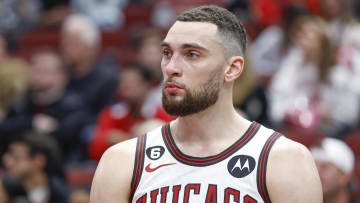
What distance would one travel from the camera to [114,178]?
109 inches

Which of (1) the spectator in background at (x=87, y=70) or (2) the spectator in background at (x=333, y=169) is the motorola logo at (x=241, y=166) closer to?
(2) the spectator in background at (x=333, y=169)

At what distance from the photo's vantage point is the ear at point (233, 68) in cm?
281

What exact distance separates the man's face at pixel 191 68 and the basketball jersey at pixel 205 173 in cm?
20

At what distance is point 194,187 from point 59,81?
14.5 ft

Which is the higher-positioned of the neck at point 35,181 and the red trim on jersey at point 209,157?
the neck at point 35,181

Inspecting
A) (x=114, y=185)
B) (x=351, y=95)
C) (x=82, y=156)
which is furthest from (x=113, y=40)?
(x=114, y=185)

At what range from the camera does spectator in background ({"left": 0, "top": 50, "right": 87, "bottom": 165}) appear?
6293mm

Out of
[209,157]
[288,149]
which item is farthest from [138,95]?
[288,149]

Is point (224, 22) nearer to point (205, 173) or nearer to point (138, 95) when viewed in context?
point (205, 173)

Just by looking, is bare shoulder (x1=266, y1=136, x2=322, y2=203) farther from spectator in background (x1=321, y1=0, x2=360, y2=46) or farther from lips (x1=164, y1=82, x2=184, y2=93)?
spectator in background (x1=321, y1=0, x2=360, y2=46)

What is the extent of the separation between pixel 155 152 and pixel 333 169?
1797mm

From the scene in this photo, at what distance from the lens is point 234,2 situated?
8.42 m

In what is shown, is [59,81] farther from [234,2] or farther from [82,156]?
[234,2]

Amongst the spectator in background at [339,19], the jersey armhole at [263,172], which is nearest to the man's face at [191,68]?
the jersey armhole at [263,172]
